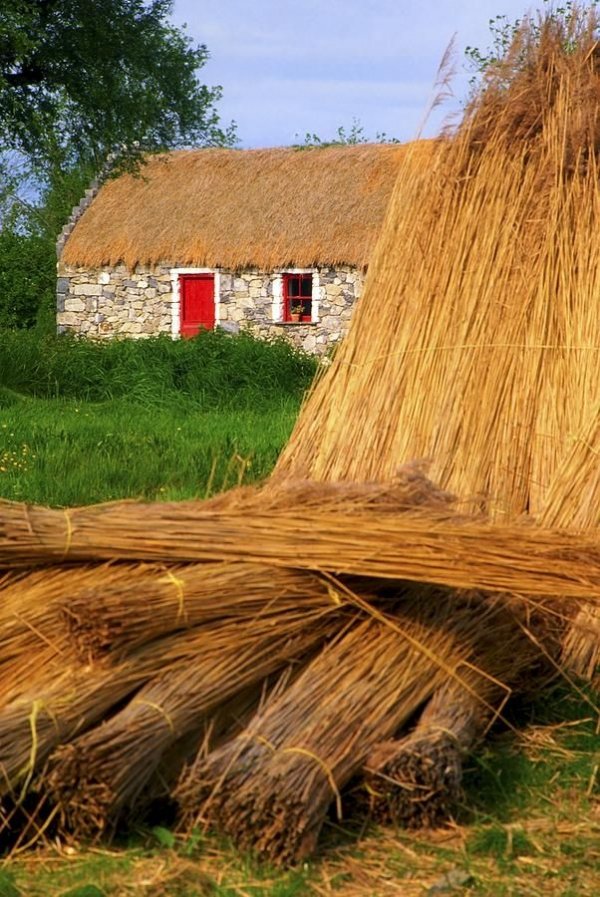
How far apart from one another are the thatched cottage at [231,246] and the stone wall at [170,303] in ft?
0.08

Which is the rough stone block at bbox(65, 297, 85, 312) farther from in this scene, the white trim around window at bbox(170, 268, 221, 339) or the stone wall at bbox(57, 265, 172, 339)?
the white trim around window at bbox(170, 268, 221, 339)

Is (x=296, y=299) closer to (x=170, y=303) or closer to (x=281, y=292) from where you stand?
(x=281, y=292)

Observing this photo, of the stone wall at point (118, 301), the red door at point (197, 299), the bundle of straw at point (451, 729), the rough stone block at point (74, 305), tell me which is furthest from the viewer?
the rough stone block at point (74, 305)

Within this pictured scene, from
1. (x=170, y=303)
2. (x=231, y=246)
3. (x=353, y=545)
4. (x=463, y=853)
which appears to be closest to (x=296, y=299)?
(x=231, y=246)

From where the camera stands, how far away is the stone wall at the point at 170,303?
24.1 metres

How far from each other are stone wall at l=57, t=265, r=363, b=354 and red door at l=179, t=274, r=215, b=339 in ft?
0.82

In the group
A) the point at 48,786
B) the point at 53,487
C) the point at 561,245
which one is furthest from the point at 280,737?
the point at 53,487

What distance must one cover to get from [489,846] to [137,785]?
0.94 m

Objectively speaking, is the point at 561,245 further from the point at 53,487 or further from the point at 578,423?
the point at 53,487

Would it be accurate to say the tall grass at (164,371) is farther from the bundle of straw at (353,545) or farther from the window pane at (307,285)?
the bundle of straw at (353,545)

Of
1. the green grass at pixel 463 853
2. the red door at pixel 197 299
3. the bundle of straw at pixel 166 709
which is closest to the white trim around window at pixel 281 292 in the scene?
the red door at pixel 197 299

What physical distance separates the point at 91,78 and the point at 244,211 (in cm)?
617

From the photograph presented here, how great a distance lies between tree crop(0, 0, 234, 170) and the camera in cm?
1848

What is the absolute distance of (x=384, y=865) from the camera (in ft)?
10.6
